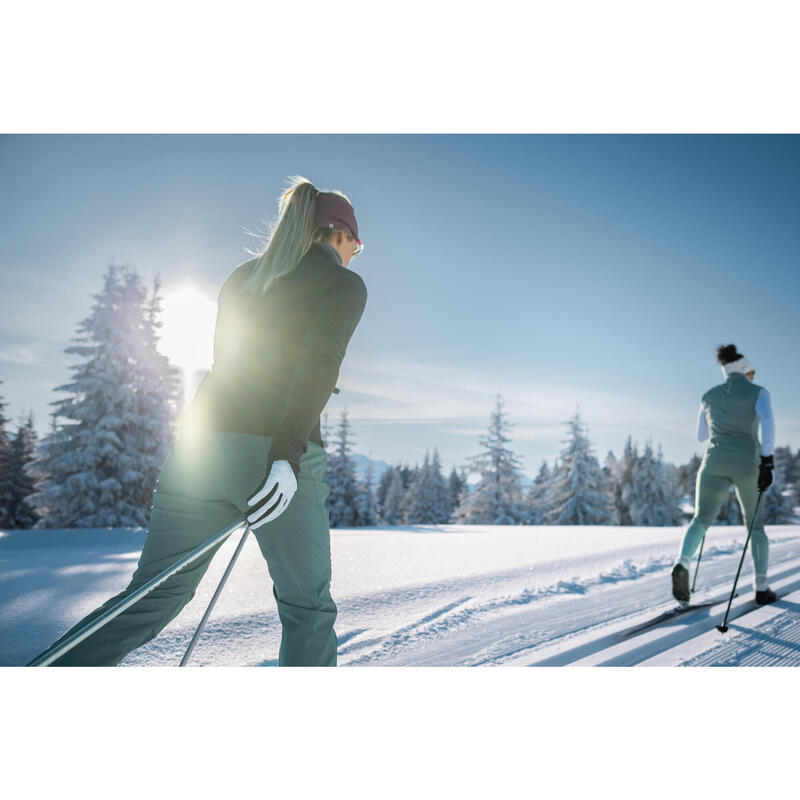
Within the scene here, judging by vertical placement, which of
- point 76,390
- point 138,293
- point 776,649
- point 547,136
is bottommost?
point 776,649

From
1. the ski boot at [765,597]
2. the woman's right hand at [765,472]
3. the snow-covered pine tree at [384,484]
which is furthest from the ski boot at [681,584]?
the snow-covered pine tree at [384,484]

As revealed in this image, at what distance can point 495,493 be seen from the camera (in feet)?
79.9

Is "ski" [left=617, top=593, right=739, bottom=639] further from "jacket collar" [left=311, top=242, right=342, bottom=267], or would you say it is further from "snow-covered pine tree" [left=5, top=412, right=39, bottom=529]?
"snow-covered pine tree" [left=5, top=412, right=39, bottom=529]

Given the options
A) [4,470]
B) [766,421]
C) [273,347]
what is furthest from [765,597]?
[4,470]

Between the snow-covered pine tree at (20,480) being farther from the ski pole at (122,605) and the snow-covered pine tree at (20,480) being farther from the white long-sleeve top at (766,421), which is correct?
the white long-sleeve top at (766,421)

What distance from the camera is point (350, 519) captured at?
70.7ft

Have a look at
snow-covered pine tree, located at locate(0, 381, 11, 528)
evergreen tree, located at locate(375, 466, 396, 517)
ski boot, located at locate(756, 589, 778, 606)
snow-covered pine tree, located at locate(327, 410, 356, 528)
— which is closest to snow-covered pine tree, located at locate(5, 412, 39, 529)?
snow-covered pine tree, located at locate(0, 381, 11, 528)

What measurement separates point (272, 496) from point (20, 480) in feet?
61.9

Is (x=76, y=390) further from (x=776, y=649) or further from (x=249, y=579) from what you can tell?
(x=776, y=649)

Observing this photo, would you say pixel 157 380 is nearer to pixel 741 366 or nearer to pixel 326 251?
pixel 326 251

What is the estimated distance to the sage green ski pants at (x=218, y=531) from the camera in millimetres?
1307

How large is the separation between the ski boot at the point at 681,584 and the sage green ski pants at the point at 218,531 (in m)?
2.59
